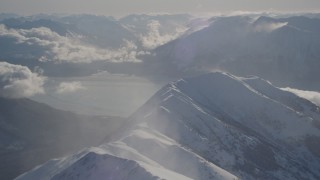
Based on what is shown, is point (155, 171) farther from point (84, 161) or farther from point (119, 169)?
point (84, 161)

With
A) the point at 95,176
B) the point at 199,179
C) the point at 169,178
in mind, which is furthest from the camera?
the point at 199,179

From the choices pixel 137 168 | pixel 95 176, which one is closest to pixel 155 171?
pixel 137 168

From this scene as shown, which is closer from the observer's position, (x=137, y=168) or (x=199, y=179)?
(x=137, y=168)

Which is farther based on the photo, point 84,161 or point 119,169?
point 84,161

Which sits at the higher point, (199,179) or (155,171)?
(155,171)

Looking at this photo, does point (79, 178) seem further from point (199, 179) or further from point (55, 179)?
point (199, 179)

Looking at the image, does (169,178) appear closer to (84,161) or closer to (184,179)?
(184,179)

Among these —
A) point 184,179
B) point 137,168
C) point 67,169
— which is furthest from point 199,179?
point 67,169

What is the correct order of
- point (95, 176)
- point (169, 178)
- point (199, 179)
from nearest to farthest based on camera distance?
point (169, 178)
point (95, 176)
point (199, 179)

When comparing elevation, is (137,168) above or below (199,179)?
above
